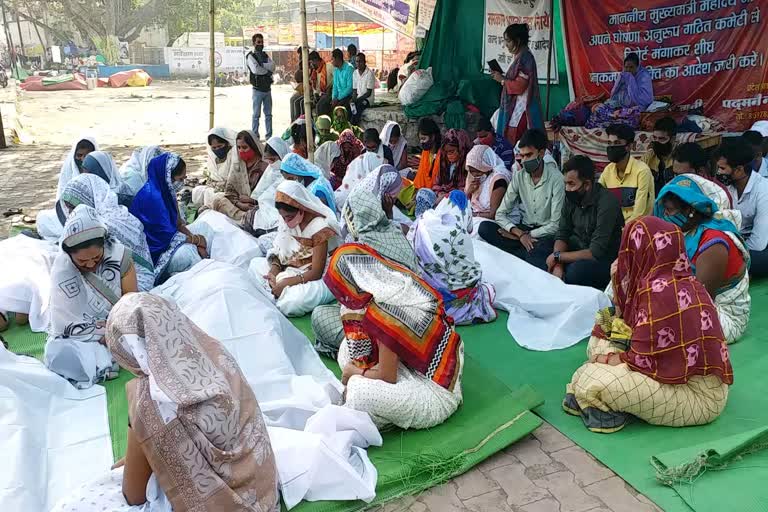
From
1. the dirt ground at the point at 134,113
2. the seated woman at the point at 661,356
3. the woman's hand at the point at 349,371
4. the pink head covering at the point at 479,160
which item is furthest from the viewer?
the dirt ground at the point at 134,113

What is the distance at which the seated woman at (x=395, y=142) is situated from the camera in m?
7.17

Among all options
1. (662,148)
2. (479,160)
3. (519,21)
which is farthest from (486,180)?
(519,21)

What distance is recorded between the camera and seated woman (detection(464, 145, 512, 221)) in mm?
5344

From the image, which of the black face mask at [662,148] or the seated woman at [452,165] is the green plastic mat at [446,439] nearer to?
the seated woman at [452,165]

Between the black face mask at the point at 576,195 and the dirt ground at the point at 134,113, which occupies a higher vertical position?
the black face mask at the point at 576,195

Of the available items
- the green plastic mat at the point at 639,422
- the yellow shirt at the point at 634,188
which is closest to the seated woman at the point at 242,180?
the green plastic mat at the point at 639,422

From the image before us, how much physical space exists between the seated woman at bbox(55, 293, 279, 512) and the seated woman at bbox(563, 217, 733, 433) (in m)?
1.54

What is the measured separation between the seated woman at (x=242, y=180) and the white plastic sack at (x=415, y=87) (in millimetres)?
3709

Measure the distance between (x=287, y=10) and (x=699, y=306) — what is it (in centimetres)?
3217

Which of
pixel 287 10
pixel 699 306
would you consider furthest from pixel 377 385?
pixel 287 10

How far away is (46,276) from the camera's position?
13.7ft

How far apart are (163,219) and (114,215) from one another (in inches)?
16.4

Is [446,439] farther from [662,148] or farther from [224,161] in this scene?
[224,161]

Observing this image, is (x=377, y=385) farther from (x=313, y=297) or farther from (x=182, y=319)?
(x=313, y=297)
